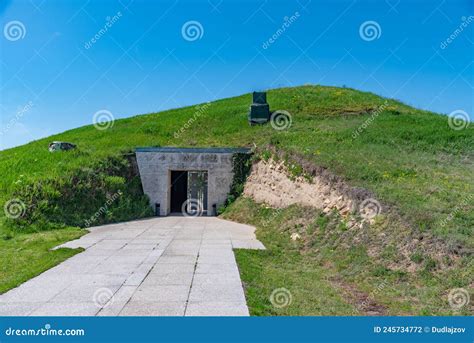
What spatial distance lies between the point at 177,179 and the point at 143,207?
3731 mm

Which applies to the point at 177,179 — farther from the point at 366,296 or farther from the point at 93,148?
the point at 366,296

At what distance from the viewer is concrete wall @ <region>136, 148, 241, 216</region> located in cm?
1909

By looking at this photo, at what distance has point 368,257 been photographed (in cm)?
991

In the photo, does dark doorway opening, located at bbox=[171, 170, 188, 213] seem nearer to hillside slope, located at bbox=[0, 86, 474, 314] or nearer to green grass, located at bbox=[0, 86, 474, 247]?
hillside slope, located at bbox=[0, 86, 474, 314]

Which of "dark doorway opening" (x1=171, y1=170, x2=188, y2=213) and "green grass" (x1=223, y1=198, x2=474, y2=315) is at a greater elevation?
"dark doorway opening" (x1=171, y1=170, x2=188, y2=213)

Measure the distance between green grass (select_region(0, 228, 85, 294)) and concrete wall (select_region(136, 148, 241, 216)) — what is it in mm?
5020
